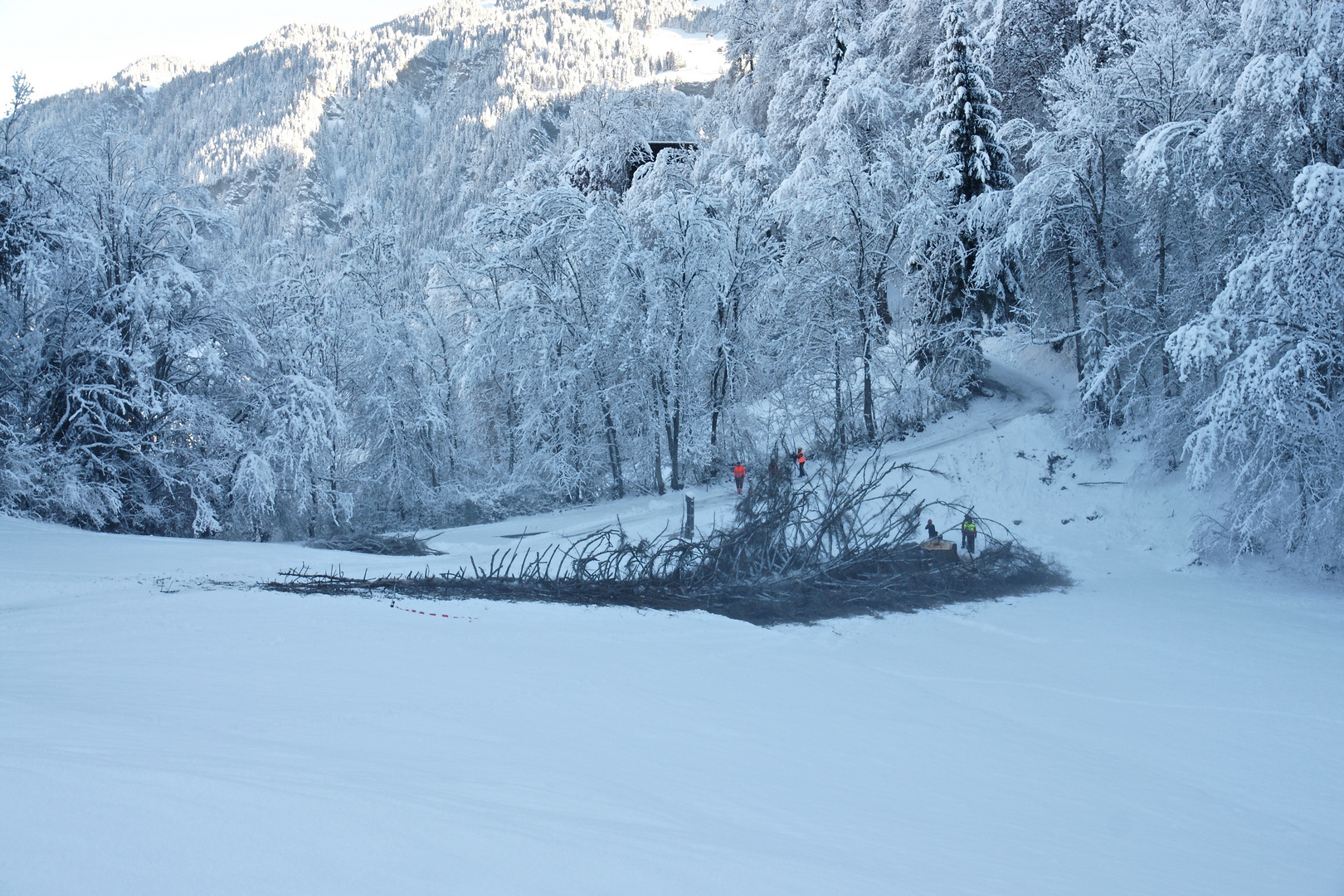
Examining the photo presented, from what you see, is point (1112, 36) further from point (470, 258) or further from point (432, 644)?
point (432, 644)

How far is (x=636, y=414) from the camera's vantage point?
2453 cm

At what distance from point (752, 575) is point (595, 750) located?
7232 millimetres

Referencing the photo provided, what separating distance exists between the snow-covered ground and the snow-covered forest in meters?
6.84

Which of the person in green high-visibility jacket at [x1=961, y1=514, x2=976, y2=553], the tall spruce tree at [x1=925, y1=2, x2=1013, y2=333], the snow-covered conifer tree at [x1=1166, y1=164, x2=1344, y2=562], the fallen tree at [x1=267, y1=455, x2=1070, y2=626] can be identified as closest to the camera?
the fallen tree at [x1=267, y1=455, x2=1070, y2=626]

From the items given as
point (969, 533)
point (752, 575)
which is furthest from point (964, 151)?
point (752, 575)

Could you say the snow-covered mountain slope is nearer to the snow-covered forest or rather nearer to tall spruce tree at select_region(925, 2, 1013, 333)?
the snow-covered forest

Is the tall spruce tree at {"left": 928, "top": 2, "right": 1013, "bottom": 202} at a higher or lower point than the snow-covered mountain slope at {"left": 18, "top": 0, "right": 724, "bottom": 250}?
lower

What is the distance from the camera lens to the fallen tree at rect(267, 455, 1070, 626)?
938 centimetres

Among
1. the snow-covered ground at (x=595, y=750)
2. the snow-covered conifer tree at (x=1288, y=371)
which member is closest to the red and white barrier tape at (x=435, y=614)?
the snow-covered ground at (x=595, y=750)

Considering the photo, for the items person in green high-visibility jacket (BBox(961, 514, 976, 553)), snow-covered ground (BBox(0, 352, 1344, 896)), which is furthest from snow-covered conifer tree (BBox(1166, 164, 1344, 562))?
snow-covered ground (BBox(0, 352, 1344, 896))

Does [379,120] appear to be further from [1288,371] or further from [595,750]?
[595,750]

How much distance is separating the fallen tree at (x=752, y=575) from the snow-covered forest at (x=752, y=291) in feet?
21.2

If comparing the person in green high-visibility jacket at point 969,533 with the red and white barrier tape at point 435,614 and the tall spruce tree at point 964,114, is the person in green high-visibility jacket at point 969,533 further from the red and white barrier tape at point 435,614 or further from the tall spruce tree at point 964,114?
the tall spruce tree at point 964,114

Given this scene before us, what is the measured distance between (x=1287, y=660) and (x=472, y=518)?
724 inches
